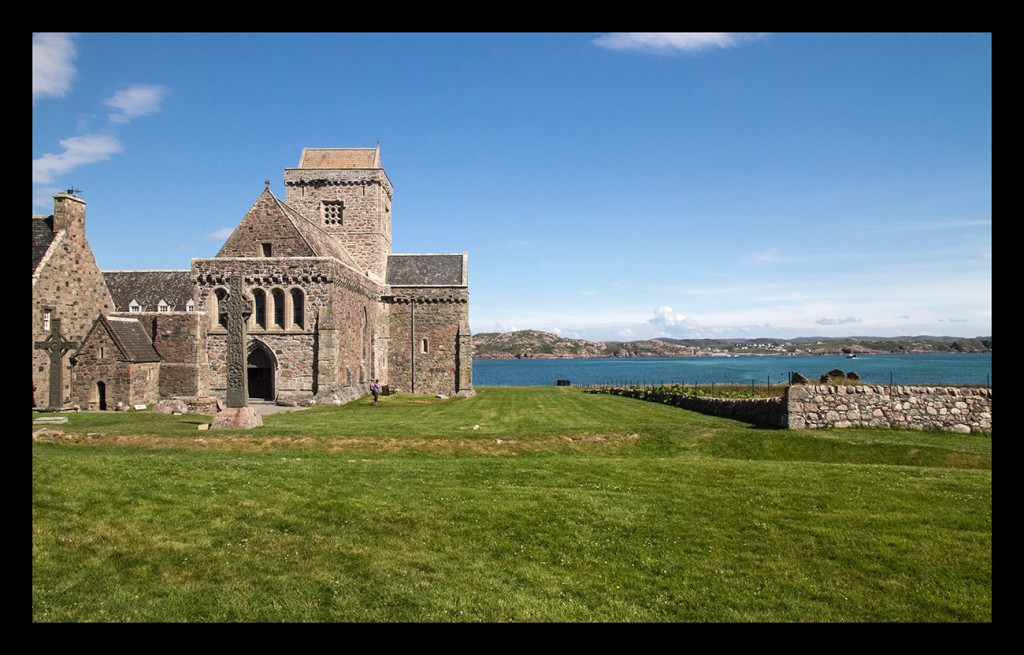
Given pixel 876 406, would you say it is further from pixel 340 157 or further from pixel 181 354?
pixel 340 157

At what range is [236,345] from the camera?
89.6 ft

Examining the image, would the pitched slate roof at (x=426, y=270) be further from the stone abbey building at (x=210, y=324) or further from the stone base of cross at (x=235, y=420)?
the stone base of cross at (x=235, y=420)

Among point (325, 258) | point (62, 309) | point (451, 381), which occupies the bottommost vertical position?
point (451, 381)

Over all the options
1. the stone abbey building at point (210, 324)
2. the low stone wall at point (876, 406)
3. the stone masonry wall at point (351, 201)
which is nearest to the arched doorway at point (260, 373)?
the stone abbey building at point (210, 324)

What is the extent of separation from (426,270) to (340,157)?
1231 cm
